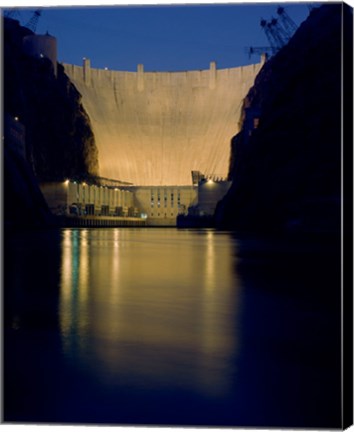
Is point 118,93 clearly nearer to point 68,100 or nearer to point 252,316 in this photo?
point 68,100

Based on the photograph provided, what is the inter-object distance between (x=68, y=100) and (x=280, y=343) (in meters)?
74.4

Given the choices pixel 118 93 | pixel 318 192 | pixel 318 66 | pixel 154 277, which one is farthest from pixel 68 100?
pixel 154 277

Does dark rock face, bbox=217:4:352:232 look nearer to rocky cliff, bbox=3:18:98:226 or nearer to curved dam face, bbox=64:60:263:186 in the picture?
rocky cliff, bbox=3:18:98:226

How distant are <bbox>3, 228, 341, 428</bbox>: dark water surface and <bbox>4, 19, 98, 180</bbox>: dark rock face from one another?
56.9m

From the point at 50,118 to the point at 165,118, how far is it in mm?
30287

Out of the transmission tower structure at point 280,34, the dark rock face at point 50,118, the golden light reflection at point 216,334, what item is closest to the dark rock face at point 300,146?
the transmission tower structure at point 280,34

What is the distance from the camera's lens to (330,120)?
2773 cm

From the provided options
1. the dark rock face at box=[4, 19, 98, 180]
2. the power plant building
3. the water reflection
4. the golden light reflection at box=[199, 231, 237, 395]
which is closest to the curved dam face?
the power plant building

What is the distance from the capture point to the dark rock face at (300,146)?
26.1 meters

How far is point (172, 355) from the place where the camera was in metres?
2.91

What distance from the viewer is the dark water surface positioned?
7.17 feet

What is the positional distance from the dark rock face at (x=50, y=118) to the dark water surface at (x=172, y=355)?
56924 millimetres

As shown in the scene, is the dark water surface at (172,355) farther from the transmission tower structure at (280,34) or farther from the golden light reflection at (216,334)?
the transmission tower structure at (280,34)

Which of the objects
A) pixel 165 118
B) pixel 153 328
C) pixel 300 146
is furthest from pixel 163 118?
pixel 153 328
